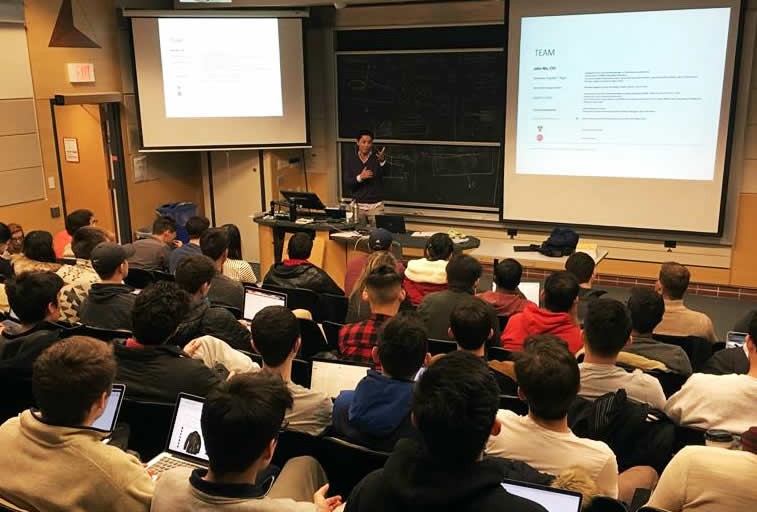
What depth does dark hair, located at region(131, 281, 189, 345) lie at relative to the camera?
2.61 metres

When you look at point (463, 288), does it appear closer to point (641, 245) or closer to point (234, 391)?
point (234, 391)

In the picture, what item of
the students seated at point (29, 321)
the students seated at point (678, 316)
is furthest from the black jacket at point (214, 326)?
the students seated at point (678, 316)

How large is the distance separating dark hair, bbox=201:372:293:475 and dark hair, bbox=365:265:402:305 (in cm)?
165

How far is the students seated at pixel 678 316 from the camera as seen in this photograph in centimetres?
359

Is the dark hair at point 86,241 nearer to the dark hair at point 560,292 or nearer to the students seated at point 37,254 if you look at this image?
the students seated at point 37,254

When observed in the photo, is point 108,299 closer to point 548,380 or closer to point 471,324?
point 471,324

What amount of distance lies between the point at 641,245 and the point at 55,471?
594 cm

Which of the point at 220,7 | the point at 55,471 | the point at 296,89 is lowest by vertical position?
the point at 55,471

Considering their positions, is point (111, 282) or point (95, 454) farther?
point (111, 282)

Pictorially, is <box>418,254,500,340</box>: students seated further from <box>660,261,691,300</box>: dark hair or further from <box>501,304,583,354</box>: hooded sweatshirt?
<box>660,261,691,300</box>: dark hair

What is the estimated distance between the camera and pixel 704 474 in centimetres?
183

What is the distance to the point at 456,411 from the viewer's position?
1310mm

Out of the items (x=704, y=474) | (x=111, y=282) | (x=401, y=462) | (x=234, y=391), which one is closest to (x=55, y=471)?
(x=234, y=391)

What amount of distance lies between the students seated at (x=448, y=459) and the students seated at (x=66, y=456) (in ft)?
2.48
